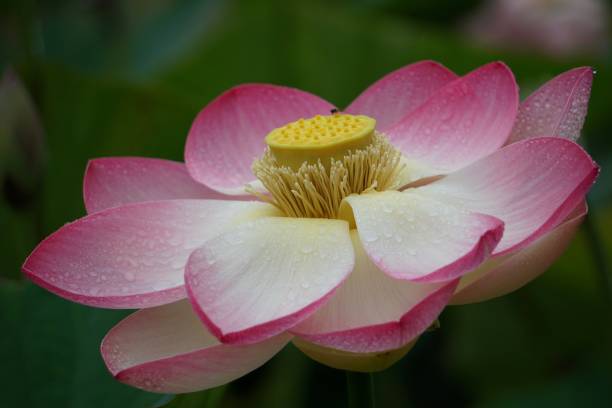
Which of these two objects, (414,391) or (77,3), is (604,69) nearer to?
(414,391)

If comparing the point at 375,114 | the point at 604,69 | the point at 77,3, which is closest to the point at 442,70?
the point at 375,114

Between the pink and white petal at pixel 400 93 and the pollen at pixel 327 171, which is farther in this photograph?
the pink and white petal at pixel 400 93

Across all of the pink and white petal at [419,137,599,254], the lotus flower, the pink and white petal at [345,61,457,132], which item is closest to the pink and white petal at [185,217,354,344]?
the lotus flower

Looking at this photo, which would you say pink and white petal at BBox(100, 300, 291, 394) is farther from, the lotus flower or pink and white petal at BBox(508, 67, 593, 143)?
pink and white petal at BBox(508, 67, 593, 143)

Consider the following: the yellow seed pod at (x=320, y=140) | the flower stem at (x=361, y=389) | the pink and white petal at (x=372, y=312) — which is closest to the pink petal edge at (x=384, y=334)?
the pink and white petal at (x=372, y=312)

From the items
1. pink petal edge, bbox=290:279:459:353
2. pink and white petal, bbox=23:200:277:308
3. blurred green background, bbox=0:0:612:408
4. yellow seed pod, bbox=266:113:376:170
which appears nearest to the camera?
pink petal edge, bbox=290:279:459:353

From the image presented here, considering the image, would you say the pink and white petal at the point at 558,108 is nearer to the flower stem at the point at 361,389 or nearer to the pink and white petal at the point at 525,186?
Answer: the pink and white petal at the point at 525,186
